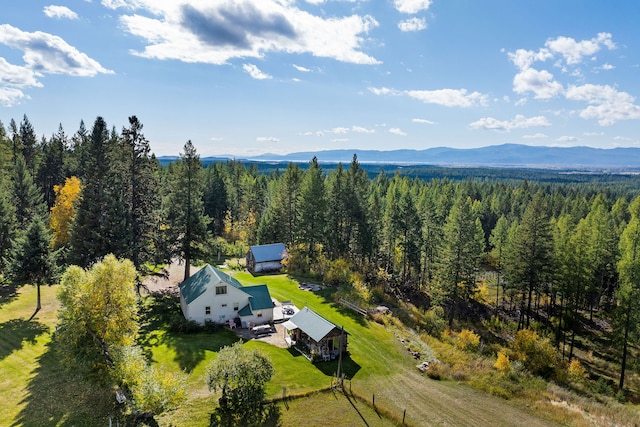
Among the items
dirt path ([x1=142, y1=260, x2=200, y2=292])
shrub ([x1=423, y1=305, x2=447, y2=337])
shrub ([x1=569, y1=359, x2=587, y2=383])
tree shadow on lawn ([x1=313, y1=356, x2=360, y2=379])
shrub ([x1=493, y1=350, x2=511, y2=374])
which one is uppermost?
dirt path ([x1=142, y1=260, x2=200, y2=292])

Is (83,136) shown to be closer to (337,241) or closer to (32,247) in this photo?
(32,247)

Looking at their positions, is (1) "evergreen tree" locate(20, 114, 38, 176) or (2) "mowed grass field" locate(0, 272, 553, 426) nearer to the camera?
(2) "mowed grass field" locate(0, 272, 553, 426)

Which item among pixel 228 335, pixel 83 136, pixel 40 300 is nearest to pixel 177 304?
pixel 228 335

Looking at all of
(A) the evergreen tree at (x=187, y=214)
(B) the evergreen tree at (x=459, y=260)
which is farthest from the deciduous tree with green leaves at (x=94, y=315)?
(B) the evergreen tree at (x=459, y=260)

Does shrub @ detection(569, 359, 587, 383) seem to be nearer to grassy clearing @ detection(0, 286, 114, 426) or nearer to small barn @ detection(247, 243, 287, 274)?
small barn @ detection(247, 243, 287, 274)

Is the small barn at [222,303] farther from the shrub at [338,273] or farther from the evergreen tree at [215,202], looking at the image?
the evergreen tree at [215,202]

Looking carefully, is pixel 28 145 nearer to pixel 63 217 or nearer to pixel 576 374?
pixel 63 217

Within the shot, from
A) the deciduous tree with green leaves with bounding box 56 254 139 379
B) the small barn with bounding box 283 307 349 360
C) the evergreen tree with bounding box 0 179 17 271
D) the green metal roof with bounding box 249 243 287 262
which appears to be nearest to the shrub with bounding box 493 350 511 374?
the small barn with bounding box 283 307 349 360
